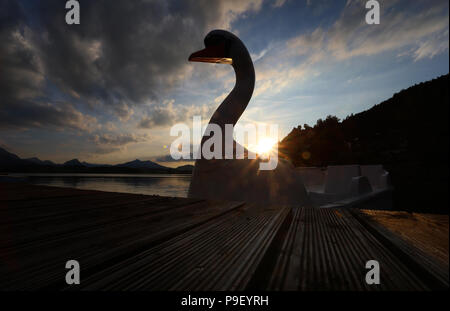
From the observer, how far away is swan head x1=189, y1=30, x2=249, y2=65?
197 inches

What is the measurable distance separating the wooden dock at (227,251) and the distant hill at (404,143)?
17.1m

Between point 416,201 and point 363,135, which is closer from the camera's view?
point 416,201

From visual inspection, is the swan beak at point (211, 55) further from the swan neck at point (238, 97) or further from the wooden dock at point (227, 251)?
the wooden dock at point (227, 251)

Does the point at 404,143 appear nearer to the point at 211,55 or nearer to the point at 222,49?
the point at 222,49

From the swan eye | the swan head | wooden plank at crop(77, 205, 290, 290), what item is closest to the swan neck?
the swan head

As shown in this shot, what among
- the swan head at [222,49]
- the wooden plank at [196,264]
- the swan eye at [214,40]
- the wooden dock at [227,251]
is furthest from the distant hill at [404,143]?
the wooden plank at [196,264]

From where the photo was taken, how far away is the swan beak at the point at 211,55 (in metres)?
5.01

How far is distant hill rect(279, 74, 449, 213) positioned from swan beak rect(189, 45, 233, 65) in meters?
15.0

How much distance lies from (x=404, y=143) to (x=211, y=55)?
2423 centimetres

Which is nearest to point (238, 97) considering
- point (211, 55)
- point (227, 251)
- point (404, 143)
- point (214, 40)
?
point (211, 55)
